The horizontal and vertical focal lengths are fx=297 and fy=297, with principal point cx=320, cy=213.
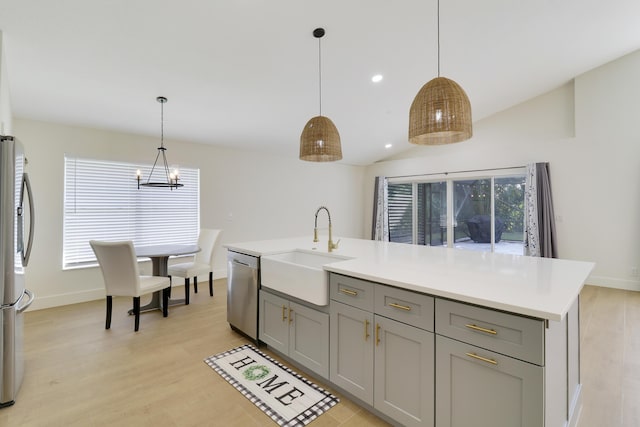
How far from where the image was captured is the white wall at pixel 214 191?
374 cm

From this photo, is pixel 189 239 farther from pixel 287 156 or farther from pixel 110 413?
pixel 110 413

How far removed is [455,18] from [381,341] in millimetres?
3244

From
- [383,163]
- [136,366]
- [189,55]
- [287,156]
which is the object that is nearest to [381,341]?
[136,366]

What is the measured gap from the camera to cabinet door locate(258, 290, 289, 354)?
7.78ft

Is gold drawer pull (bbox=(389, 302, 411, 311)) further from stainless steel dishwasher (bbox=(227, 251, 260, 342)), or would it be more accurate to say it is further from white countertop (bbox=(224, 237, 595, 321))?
stainless steel dishwasher (bbox=(227, 251, 260, 342))

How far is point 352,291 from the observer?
6.04 ft

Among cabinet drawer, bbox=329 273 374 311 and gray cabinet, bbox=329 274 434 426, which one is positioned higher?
cabinet drawer, bbox=329 273 374 311

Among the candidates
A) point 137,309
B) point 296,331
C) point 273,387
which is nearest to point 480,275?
point 296,331

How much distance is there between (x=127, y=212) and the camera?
4398 millimetres

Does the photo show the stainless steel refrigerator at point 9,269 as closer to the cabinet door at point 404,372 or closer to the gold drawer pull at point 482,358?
the cabinet door at point 404,372

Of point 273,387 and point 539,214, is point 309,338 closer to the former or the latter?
point 273,387

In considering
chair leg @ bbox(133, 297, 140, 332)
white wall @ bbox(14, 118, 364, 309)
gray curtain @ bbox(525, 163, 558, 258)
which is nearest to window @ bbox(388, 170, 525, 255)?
gray curtain @ bbox(525, 163, 558, 258)

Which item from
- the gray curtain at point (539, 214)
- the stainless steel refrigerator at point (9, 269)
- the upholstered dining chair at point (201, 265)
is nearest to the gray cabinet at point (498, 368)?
the stainless steel refrigerator at point (9, 269)

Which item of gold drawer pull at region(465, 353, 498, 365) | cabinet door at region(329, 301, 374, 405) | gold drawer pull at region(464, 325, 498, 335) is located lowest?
cabinet door at region(329, 301, 374, 405)
